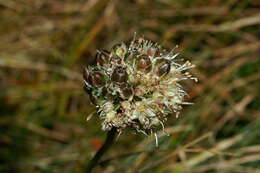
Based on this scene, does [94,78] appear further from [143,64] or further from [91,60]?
[91,60]

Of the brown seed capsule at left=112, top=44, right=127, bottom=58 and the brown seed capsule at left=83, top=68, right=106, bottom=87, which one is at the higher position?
the brown seed capsule at left=112, top=44, right=127, bottom=58

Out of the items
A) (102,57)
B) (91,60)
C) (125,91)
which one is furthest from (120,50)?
(91,60)

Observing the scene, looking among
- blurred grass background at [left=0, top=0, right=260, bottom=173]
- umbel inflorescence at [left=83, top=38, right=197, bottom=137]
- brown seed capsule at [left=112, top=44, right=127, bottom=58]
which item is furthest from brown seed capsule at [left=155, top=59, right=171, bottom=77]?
blurred grass background at [left=0, top=0, right=260, bottom=173]

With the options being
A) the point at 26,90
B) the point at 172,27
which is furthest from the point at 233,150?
the point at 26,90

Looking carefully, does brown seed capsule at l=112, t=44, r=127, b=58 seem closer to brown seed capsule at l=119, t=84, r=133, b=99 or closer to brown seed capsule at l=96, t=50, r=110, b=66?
brown seed capsule at l=96, t=50, r=110, b=66

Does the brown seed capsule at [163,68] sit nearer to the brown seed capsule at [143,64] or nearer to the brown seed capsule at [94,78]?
the brown seed capsule at [143,64]

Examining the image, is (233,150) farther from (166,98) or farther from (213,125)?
(166,98)
